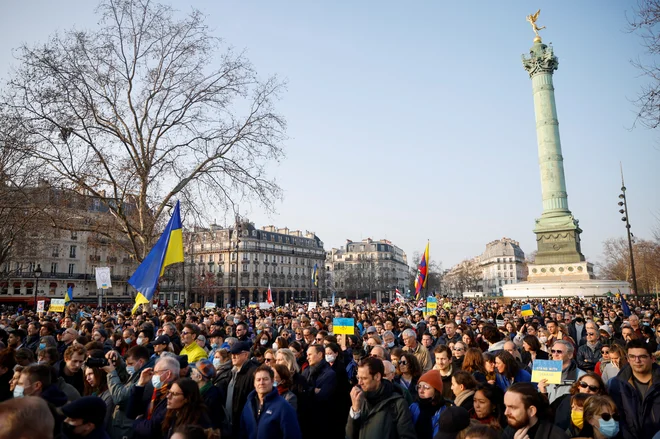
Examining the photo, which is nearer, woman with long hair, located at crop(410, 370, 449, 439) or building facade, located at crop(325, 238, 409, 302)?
woman with long hair, located at crop(410, 370, 449, 439)

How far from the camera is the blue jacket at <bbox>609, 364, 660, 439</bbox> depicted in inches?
177

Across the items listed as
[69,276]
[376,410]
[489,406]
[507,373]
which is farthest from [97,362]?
[69,276]

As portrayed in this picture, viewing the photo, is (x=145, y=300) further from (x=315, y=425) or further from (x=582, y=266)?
(x=582, y=266)

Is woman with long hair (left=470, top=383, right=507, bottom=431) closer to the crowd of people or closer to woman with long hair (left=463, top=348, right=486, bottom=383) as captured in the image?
the crowd of people

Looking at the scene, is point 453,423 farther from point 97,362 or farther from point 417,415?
point 97,362

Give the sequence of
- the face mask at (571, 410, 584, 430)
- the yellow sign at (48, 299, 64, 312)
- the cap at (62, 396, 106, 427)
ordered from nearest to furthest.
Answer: the cap at (62, 396, 106, 427) → the face mask at (571, 410, 584, 430) → the yellow sign at (48, 299, 64, 312)

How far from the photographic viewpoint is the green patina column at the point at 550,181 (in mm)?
37625

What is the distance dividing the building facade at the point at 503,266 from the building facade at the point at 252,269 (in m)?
64.6

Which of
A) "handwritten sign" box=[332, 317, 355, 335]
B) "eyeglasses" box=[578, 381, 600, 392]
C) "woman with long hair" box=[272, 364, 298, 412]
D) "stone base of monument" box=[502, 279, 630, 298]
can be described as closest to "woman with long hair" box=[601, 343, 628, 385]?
"eyeglasses" box=[578, 381, 600, 392]

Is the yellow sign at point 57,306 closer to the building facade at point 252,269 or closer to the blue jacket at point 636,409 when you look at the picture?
the blue jacket at point 636,409

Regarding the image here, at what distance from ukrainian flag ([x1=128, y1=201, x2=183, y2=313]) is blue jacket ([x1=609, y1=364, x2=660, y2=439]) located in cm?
1059

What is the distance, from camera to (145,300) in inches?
493

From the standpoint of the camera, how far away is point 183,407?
3.89m

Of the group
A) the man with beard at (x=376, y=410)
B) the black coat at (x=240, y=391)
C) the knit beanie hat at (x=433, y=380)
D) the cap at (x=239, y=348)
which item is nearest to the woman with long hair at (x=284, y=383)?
the black coat at (x=240, y=391)
